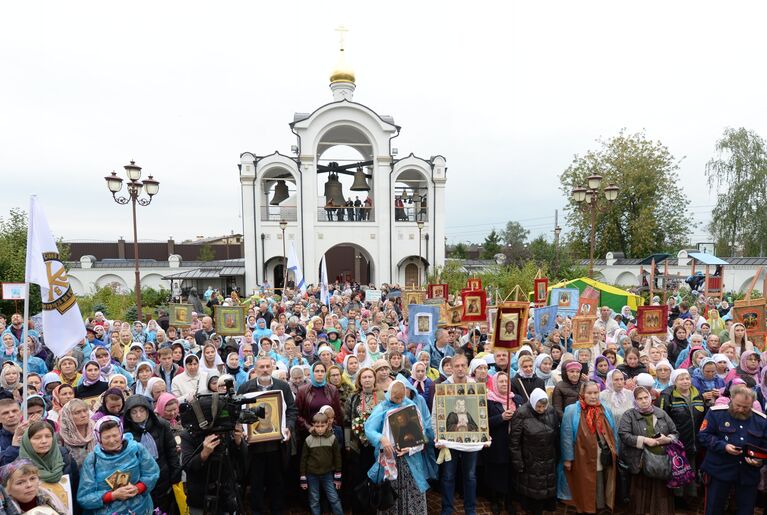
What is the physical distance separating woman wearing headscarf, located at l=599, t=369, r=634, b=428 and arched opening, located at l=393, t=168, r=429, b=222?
74.5ft

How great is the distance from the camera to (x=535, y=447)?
455cm

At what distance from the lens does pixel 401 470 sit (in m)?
4.33

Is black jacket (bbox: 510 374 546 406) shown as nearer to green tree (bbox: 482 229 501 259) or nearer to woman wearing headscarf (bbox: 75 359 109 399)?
woman wearing headscarf (bbox: 75 359 109 399)

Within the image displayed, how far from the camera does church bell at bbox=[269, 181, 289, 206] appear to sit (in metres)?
26.5

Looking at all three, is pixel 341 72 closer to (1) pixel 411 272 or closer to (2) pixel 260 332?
(1) pixel 411 272

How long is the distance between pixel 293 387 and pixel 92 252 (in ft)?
144

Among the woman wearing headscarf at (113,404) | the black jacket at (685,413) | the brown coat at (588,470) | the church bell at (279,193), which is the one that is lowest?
the brown coat at (588,470)

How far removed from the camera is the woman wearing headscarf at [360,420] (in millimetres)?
4754

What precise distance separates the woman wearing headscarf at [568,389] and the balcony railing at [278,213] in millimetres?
22904

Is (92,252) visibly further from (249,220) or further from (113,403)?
(113,403)

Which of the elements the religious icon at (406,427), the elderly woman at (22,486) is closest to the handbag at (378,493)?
the religious icon at (406,427)

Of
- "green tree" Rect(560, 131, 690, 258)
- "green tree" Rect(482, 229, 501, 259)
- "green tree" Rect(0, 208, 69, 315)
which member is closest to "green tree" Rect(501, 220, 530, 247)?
"green tree" Rect(482, 229, 501, 259)

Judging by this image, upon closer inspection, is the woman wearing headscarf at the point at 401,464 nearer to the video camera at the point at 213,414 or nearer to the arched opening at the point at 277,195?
the video camera at the point at 213,414

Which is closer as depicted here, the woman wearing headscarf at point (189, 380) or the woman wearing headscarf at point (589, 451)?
the woman wearing headscarf at point (589, 451)
